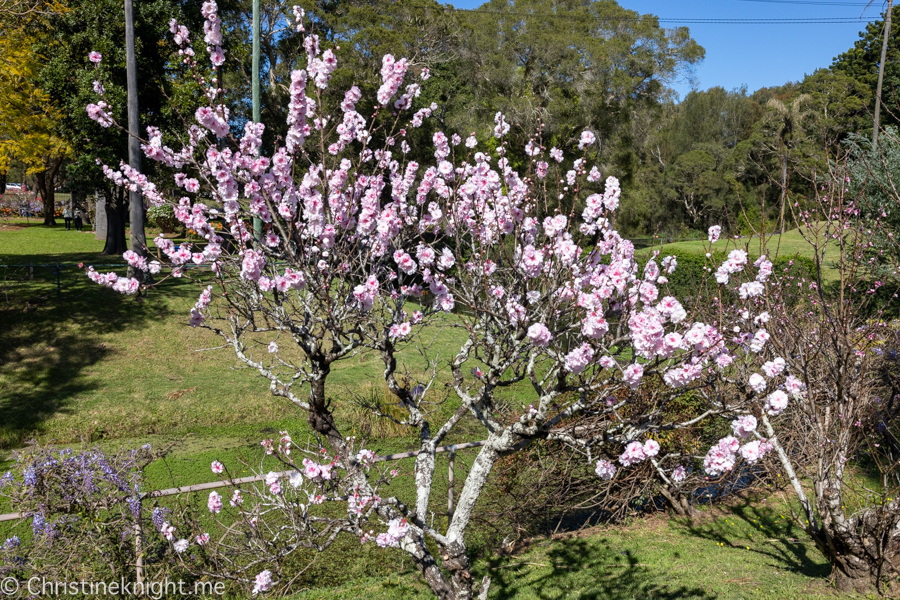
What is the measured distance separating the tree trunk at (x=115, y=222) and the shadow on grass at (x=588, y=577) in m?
14.2

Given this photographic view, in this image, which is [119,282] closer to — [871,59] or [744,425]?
[744,425]

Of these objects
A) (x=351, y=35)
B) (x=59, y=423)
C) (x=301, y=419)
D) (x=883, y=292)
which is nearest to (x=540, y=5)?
(x=351, y=35)

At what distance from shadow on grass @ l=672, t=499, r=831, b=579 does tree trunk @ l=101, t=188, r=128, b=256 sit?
1505 cm

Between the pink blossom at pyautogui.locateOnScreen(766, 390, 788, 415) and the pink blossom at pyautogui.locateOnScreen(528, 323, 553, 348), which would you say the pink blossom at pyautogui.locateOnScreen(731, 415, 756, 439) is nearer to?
the pink blossom at pyautogui.locateOnScreen(766, 390, 788, 415)

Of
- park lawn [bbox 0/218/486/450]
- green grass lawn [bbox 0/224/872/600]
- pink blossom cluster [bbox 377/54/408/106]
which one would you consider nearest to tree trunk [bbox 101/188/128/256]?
green grass lawn [bbox 0/224/872/600]

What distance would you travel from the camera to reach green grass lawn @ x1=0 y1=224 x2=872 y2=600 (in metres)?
5.40

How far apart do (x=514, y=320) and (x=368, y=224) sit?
121 centimetres

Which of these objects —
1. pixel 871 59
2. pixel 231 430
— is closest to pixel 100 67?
pixel 231 430

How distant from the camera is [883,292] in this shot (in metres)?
13.3

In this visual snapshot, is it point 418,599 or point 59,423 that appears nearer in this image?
point 418,599

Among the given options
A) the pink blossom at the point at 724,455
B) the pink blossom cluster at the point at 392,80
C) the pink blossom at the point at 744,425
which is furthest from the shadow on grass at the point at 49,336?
the pink blossom at the point at 744,425

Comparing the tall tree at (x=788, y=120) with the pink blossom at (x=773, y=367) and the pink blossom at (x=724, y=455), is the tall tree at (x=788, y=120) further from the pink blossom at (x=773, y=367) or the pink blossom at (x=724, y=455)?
the pink blossom at (x=724, y=455)

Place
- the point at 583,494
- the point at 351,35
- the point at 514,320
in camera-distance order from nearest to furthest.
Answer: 1. the point at 514,320
2. the point at 583,494
3. the point at 351,35

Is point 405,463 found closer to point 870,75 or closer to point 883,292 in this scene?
point 883,292
